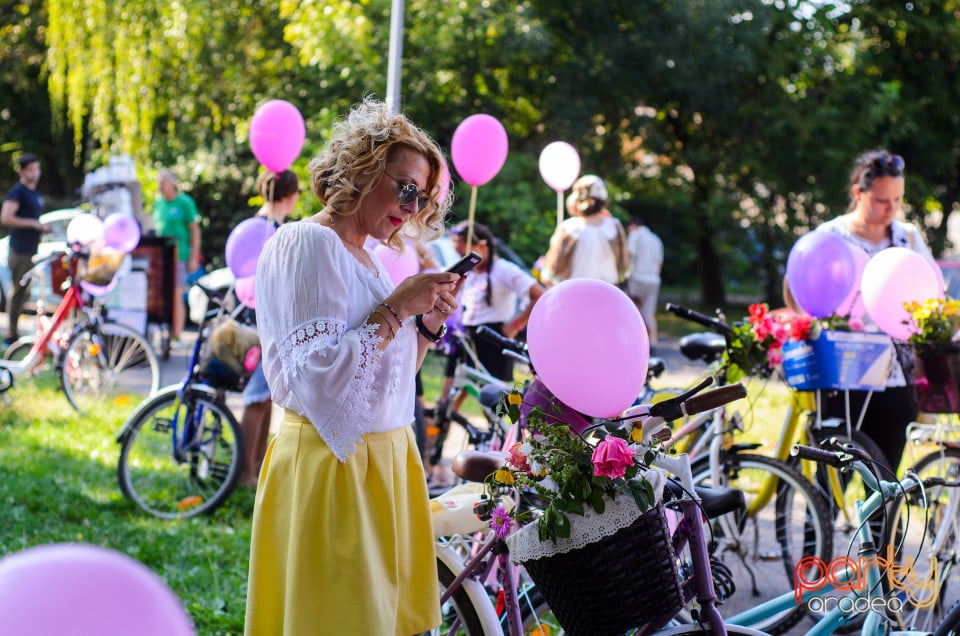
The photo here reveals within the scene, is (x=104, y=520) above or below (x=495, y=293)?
below

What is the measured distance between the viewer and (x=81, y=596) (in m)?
1.14

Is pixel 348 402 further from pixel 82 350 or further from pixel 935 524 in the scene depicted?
pixel 82 350

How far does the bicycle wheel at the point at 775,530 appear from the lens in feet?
13.9

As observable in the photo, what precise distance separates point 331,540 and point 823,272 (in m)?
2.71

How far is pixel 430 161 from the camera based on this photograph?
8.82 ft

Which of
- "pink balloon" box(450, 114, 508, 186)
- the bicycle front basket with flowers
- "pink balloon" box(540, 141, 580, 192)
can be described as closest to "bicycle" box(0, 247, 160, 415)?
"pink balloon" box(540, 141, 580, 192)

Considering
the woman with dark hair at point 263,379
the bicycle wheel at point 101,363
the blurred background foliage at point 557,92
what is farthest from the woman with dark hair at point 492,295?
the blurred background foliage at point 557,92

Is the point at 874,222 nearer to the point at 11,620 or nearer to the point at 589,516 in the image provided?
the point at 589,516

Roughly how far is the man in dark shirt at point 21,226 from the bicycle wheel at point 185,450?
4705 millimetres

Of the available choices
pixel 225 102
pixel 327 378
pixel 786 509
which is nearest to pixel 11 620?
pixel 327 378

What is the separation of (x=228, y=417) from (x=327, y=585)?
3.20 meters

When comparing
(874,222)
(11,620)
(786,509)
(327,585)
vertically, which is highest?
(874,222)

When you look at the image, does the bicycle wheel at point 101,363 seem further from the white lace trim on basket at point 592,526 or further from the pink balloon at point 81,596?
the pink balloon at point 81,596

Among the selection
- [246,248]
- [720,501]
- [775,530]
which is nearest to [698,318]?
[775,530]
